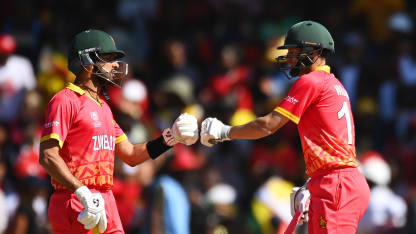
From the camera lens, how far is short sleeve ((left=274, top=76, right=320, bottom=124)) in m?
7.31

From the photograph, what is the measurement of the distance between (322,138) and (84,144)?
196cm

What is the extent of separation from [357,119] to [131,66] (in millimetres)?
3773

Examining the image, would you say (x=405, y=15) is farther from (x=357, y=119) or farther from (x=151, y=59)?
(x=151, y=59)

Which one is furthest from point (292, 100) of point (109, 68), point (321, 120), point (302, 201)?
point (109, 68)

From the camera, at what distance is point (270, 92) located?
45.6 feet

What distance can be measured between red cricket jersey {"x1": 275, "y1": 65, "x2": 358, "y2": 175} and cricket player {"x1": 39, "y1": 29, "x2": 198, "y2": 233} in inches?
58.8

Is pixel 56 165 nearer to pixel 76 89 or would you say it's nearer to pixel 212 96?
pixel 76 89

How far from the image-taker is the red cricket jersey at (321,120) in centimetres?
732

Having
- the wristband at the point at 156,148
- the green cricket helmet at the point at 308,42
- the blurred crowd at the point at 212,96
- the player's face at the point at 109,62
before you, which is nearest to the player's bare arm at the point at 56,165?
the player's face at the point at 109,62

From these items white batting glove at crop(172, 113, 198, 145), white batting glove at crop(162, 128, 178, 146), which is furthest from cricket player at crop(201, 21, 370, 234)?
white batting glove at crop(162, 128, 178, 146)

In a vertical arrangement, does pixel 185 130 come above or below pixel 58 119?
below

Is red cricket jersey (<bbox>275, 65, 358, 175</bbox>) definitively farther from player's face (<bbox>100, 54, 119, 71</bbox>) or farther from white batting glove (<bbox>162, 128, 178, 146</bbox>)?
player's face (<bbox>100, 54, 119, 71</bbox>)

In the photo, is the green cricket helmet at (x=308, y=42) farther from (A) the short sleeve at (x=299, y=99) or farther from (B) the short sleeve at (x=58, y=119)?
(B) the short sleeve at (x=58, y=119)

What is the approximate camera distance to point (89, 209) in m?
6.81
